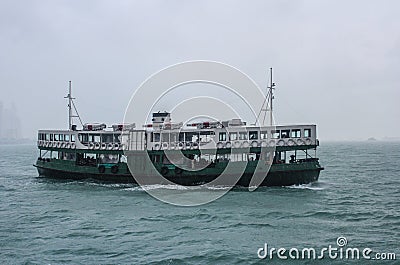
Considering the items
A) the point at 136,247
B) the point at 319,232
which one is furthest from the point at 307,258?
the point at 136,247

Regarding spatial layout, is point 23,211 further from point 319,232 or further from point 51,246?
point 319,232

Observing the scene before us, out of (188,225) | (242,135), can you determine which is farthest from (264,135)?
(188,225)

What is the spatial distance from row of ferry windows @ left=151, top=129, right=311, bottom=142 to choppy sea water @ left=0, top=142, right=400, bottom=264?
15.5 feet

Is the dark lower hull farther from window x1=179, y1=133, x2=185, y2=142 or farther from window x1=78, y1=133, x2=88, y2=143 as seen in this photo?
window x1=78, y1=133, x2=88, y2=143

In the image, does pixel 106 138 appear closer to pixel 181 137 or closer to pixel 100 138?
pixel 100 138

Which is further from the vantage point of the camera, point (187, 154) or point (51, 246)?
point (187, 154)

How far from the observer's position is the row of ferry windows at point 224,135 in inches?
1402

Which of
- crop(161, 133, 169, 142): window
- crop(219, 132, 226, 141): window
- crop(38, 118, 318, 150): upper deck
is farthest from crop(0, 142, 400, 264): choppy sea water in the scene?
crop(161, 133, 169, 142): window

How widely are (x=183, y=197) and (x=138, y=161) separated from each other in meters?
8.29

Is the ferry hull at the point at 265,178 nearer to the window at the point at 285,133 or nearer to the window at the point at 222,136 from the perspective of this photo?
the window at the point at 285,133

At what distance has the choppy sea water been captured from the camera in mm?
17938

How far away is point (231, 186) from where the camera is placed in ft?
116

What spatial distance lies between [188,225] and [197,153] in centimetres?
1400

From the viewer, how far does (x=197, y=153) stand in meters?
36.3
